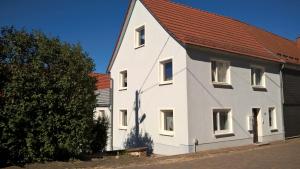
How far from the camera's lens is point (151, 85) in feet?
61.7

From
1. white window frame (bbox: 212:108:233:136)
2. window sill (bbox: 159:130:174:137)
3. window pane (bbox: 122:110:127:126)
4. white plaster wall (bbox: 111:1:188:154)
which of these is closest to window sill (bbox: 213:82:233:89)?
white window frame (bbox: 212:108:233:136)

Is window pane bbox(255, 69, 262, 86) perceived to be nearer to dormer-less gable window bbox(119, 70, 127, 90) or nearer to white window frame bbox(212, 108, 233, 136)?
white window frame bbox(212, 108, 233, 136)

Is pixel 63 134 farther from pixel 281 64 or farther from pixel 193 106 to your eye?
pixel 281 64

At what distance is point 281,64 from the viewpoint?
21719 millimetres

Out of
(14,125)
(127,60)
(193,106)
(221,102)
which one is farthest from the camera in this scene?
(127,60)

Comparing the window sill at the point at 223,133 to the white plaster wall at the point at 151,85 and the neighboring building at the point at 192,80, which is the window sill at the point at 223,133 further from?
the white plaster wall at the point at 151,85

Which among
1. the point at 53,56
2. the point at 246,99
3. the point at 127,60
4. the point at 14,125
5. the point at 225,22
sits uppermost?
the point at 225,22

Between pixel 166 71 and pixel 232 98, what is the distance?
13.6 ft

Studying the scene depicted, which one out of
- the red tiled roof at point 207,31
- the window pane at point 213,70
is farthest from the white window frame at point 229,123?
the red tiled roof at point 207,31

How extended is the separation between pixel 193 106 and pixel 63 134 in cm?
696

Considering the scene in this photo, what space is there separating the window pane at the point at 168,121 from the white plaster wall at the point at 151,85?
412mm

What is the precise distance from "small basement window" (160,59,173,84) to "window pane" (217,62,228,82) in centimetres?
280

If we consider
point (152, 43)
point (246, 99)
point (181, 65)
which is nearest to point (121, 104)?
point (152, 43)

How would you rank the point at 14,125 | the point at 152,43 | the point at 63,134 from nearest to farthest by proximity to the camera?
the point at 14,125 < the point at 63,134 < the point at 152,43
